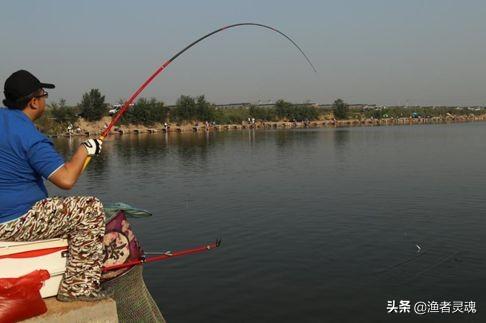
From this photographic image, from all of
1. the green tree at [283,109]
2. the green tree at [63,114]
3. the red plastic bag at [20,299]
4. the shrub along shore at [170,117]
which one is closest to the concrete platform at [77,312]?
the red plastic bag at [20,299]

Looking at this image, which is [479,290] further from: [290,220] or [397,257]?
[290,220]

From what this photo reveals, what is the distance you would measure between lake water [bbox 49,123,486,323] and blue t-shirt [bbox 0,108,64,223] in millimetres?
5431

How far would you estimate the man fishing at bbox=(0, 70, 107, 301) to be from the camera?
5.39 meters

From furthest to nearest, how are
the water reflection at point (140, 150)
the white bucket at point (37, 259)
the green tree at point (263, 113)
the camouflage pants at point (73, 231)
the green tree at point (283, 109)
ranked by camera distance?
the green tree at point (283, 109), the green tree at point (263, 113), the water reflection at point (140, 150), the camouflage pants at point (73, 231), the white bucket at point (37, 259)

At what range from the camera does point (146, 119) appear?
13325cm

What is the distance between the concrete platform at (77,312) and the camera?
546cm

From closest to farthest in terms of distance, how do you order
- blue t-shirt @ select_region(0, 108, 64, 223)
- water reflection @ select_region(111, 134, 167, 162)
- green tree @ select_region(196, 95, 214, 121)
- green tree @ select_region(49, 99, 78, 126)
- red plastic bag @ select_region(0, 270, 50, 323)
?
red plastic bag @ select_region(0, 270, 50, 323), blue t-shirt @ select_region(0, 108, 64, 223), water reflection @ select_region(111, 134, 167, 162), green tree @ select_region(49, 99, 78, 126), green tree @ select_region(196, 95, 214, 121)

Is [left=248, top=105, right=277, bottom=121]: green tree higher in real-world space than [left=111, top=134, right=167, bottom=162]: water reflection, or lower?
higher

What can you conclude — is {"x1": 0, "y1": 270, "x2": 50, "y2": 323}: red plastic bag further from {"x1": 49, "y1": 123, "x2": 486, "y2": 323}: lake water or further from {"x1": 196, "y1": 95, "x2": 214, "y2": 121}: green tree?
{"x1": 196, "y1": 95, "x2": 214, "y2": 121}: green tree

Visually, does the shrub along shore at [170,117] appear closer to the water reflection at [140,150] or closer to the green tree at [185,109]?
the green tree at [185,109]

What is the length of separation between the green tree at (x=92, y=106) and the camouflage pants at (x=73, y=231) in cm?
12127

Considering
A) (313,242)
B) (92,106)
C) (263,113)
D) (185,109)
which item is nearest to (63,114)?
(92,106)

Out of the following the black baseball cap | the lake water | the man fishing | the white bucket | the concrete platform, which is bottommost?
the lake water

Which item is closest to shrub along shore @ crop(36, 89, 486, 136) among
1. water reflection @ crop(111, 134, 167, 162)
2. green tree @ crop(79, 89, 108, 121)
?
green tree @ crop(79, 89, 108, 121)
